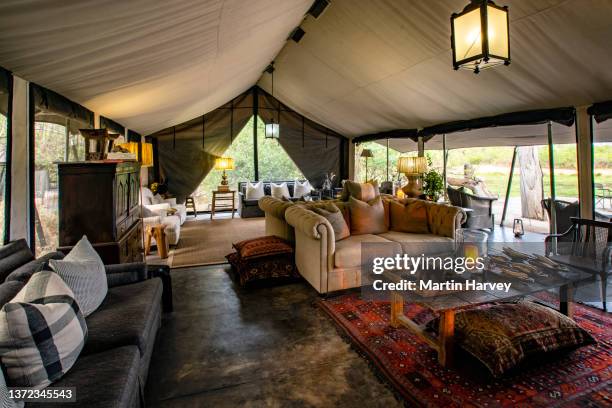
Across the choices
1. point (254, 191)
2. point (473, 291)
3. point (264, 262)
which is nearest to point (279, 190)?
point (254, 191)

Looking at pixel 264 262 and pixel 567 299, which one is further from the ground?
pixel 264 262

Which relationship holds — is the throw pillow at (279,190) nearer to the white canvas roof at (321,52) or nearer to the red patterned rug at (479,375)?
the white canvas roof at (321,52)

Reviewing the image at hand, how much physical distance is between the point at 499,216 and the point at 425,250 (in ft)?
16.5

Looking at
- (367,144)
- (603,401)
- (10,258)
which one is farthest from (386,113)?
(10,258)

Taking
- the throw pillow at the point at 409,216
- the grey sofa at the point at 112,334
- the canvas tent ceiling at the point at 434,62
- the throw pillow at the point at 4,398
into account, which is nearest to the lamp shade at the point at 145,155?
the canvas tent ceiling at the point at 434,62

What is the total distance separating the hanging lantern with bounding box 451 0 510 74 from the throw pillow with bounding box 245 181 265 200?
636 cm

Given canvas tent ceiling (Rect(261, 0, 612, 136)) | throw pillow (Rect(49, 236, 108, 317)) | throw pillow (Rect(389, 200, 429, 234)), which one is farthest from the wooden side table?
throw pillow (Rect(49, 236, 108, 317))

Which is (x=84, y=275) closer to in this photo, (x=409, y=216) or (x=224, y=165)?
(x=409, y=216)

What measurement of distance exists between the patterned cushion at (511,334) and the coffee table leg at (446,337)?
100 mm

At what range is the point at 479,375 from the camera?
212 cm

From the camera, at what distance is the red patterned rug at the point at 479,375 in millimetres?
1899

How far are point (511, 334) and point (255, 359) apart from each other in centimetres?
160

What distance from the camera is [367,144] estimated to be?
33.8 ft

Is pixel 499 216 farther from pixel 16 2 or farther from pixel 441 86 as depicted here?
pixel 16 2
